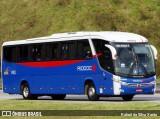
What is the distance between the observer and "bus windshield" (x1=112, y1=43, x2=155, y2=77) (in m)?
28.8

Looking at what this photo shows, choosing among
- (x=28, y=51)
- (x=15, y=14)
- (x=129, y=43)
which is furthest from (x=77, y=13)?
(x=129, y=43)

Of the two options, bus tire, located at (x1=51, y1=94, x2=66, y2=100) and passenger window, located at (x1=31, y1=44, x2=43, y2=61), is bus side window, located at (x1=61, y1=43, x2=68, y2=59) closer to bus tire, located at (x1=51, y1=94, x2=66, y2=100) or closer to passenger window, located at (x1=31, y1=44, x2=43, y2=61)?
passenger window, located at (x1=31, y1=44, x2=43, y2=61)

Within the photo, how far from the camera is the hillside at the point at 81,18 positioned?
194 feet

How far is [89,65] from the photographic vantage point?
1171 inches

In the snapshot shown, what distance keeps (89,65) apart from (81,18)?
101 ft

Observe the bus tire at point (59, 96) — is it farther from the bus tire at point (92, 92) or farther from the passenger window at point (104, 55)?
the passenger window at point (104, 55)

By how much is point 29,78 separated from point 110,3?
2888 centimetres

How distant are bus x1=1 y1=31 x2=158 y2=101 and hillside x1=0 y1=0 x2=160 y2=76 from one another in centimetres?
2498

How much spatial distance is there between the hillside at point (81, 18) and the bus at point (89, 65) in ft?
82.0

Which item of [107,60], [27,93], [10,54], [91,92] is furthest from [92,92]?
[10,54]

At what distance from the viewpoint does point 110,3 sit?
203 ft

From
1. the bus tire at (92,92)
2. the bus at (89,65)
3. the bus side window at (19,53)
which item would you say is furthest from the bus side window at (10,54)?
the bus tire at (92,92)

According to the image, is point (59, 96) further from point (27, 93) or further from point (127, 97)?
point (127, 97)

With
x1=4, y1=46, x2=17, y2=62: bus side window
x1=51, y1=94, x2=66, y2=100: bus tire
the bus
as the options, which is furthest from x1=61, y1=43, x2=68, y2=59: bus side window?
x1=4, y1=46, x2=17, y2=62: bus side window
